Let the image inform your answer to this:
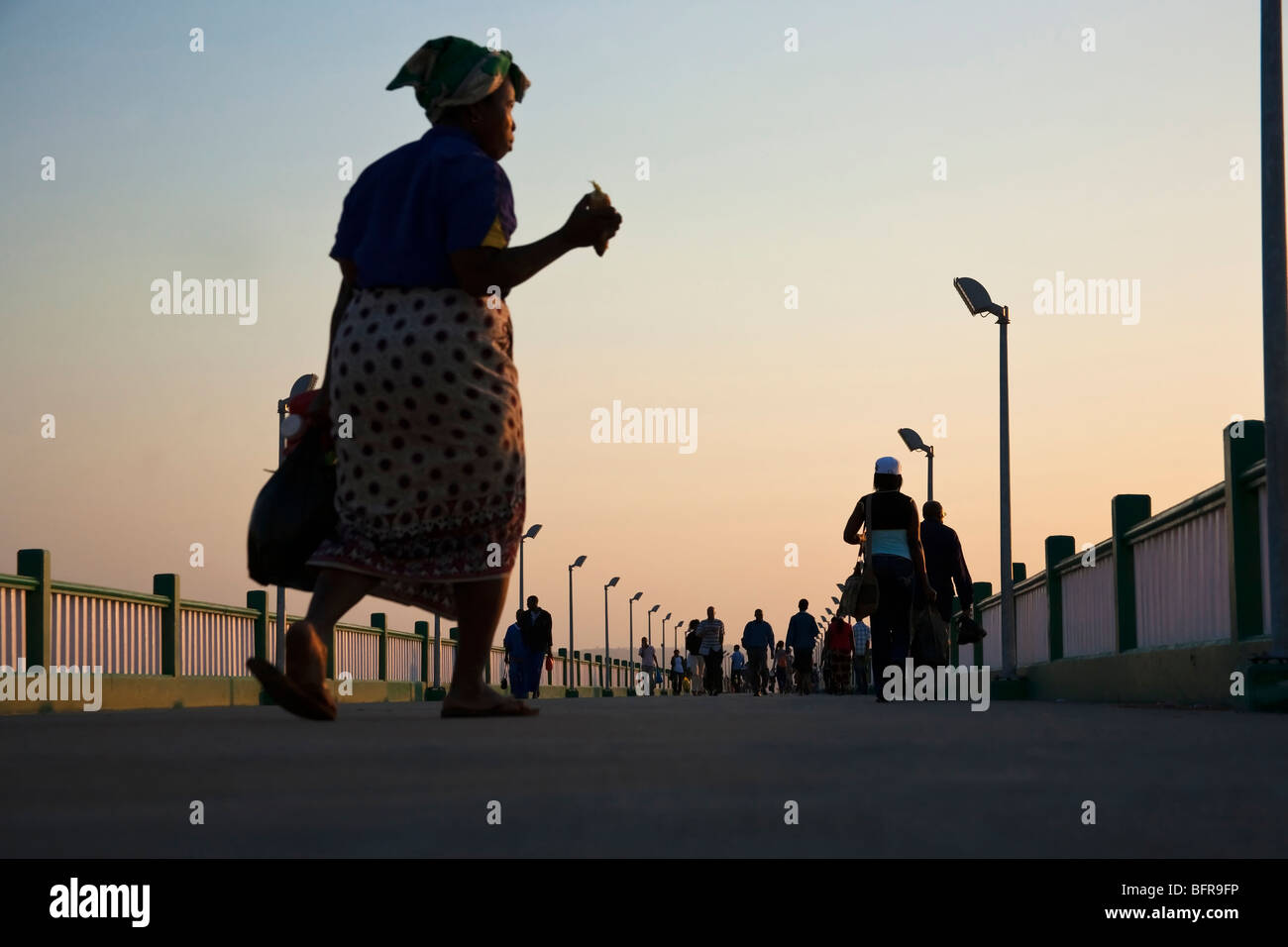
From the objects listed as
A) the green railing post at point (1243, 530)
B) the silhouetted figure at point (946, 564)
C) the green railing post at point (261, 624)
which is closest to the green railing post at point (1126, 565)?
the silhouetted figure at point (946, 564)

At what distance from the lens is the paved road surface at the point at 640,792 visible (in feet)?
8.51

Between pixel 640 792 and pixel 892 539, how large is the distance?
889 cm

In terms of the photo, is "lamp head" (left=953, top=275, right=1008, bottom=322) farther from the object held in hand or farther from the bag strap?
the object held in hand

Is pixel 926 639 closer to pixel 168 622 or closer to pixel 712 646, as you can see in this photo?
pixel 168 622

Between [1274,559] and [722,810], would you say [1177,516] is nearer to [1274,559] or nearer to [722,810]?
[1274,559]

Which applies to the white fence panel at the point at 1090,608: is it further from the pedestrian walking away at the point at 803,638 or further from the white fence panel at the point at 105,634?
the pedestrian walking away at the point at 803,638

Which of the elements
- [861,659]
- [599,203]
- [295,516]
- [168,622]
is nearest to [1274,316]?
[599,203]

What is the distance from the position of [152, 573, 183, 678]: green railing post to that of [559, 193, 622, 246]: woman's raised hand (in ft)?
45.8

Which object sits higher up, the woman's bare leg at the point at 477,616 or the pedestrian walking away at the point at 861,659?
the woman's bare leg at the point at 477,616

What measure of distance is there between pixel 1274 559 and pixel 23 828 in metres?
8.02

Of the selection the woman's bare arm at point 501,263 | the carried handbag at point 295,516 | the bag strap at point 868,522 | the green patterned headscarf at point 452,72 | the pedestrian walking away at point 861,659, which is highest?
the green patterned headscarf at point 452,72

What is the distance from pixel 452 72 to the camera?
20.6 feet
